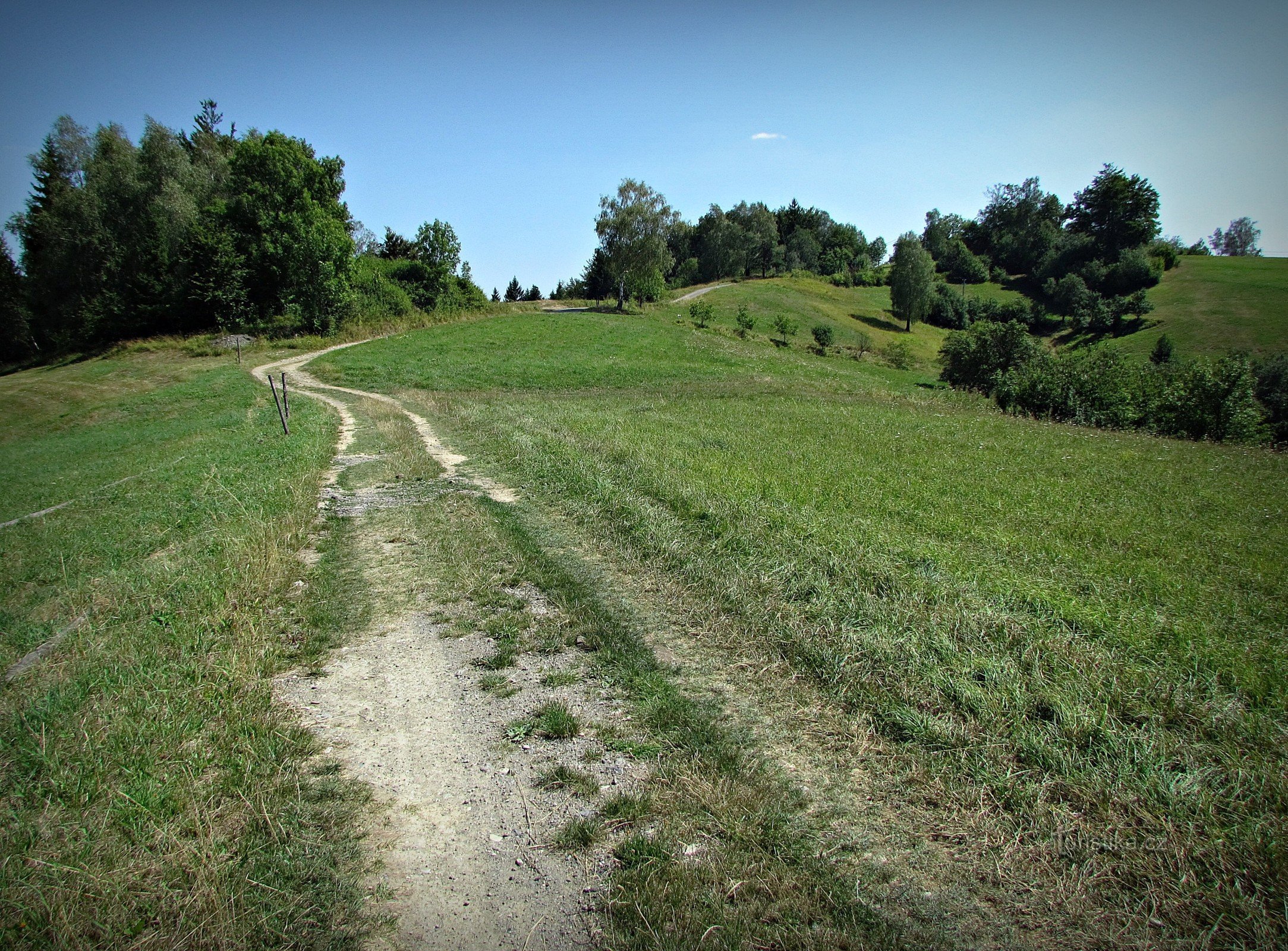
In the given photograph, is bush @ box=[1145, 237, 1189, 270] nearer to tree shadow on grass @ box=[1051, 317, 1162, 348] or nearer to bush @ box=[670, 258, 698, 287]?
tree shadow on grass @ box=[1051, 317, 1162, 348]

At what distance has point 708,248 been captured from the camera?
Answer: 119750 millimetres

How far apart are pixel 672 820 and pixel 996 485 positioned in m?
11.8

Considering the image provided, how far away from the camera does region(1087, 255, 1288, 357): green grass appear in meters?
64.1

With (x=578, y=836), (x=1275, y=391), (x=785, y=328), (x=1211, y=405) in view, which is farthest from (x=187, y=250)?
(x=1275, y=391)

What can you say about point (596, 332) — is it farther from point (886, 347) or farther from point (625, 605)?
point (625, 605)

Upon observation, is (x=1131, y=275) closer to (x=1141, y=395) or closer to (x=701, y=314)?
(x=701, y=314)

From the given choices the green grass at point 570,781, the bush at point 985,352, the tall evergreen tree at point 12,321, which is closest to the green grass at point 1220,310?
the bush at point 985,352

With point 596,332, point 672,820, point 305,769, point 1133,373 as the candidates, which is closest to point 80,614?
point 305,769

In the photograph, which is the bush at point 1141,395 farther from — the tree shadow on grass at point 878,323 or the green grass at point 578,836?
the tree shadow on grass at point 878,323

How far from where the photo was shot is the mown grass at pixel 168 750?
10.7 feet

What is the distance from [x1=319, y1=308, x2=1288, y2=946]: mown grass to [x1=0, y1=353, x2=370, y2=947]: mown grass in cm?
216

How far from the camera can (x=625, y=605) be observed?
7352 millimetres

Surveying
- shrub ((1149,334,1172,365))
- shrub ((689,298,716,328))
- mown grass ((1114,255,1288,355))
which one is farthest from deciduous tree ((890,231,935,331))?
shrub ((689,298,716,328))

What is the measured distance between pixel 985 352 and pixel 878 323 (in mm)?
44911
